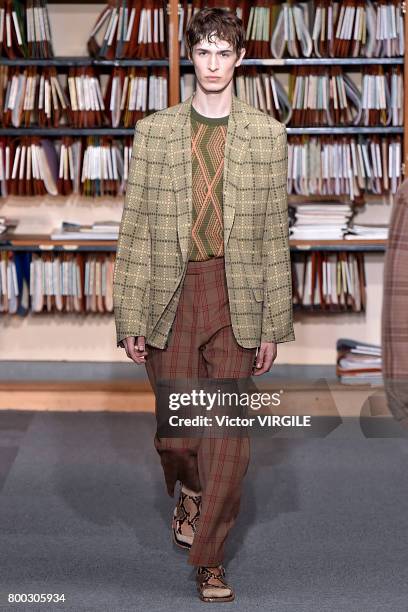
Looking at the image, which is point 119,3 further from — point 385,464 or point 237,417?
point 237,417

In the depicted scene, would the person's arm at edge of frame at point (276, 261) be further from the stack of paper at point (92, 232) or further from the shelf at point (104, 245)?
the stack of paper at point (92, 232)

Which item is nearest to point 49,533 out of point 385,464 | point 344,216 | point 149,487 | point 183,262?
point 149,487

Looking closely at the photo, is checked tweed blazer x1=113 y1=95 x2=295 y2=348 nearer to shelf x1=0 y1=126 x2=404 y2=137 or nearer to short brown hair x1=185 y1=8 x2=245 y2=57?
short brown hair x1=185 y1=8 x2=245 y2=57

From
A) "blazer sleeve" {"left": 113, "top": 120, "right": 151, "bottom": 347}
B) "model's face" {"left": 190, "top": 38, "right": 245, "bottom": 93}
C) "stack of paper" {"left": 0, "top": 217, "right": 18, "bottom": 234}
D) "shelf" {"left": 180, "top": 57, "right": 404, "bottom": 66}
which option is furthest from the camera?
"stack of paper" {"left": 0, "top": 217, "right": 18, "bottom": 234}

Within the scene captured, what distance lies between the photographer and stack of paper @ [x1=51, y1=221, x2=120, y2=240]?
540cm

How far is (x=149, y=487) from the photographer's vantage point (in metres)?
4.22

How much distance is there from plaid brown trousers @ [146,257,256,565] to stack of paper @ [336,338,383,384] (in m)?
2.24

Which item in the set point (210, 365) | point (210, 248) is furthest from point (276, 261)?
point (210, 365)

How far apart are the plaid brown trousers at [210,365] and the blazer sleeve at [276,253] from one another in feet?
0.34

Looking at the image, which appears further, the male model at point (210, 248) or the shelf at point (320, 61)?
the shelf at point (320, 61)

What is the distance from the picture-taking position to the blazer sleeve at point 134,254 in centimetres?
318

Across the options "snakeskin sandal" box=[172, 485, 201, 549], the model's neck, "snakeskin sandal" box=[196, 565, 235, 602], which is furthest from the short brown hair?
"snakeskin sandal" box=[196, 565, 235, 602]

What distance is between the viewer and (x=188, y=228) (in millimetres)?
3111

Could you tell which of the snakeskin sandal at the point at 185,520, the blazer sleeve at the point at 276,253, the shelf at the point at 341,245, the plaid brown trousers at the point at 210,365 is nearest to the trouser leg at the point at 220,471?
the plaid brown trousers at the point at 210,365
